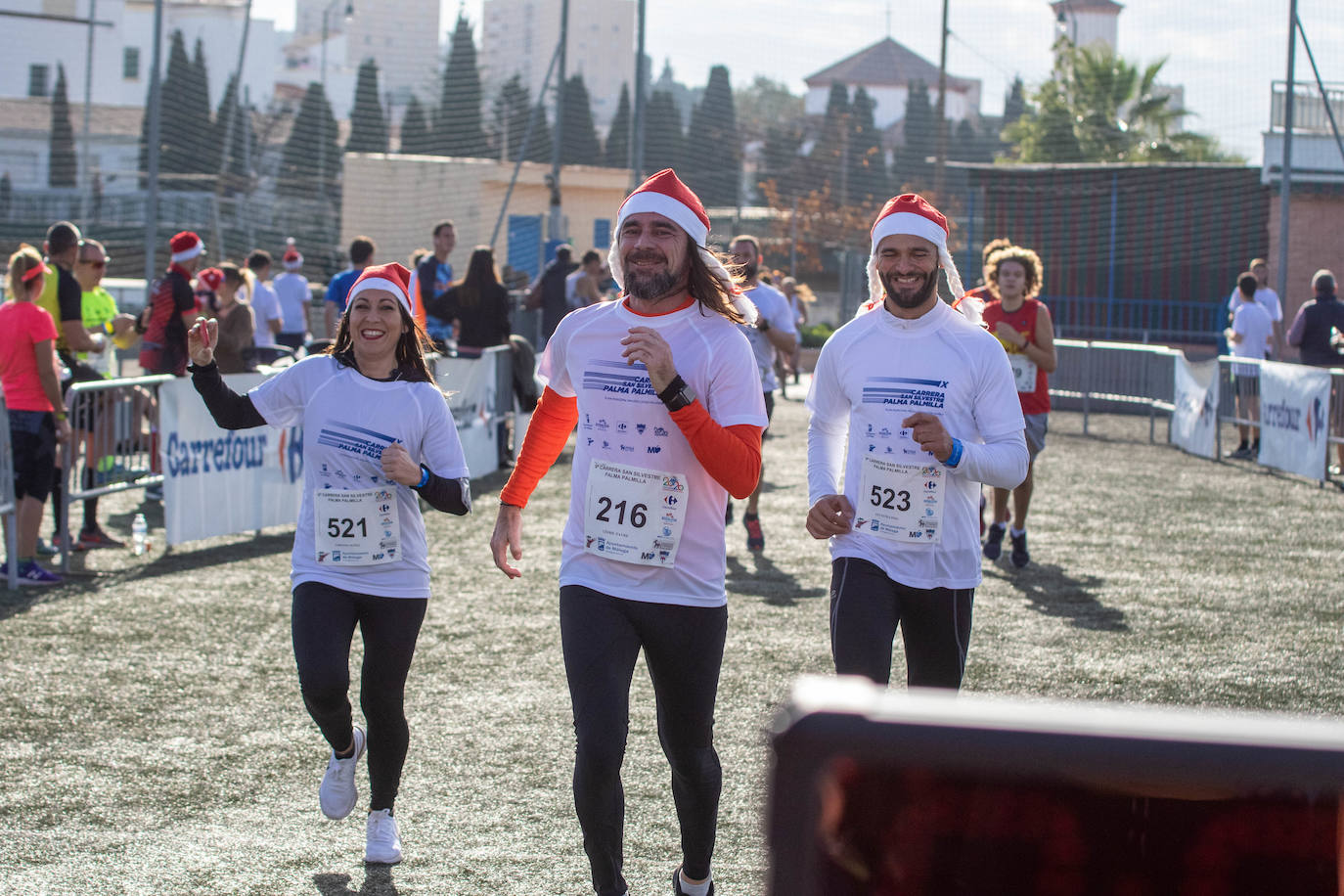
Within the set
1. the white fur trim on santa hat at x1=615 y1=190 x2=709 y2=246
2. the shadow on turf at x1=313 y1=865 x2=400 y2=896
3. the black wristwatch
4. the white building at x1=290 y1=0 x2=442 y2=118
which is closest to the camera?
the black wristwatch

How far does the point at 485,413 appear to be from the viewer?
14.3 meters

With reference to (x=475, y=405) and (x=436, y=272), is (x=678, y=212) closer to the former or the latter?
(x=475, y=405)

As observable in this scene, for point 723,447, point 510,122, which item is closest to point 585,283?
point 723,447

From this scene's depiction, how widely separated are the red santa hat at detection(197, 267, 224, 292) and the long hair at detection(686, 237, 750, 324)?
A: 823cm

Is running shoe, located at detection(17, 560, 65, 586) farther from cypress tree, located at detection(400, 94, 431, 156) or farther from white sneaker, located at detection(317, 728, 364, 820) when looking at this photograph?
cypress tree, located at detection(400, 94, 431, 156)

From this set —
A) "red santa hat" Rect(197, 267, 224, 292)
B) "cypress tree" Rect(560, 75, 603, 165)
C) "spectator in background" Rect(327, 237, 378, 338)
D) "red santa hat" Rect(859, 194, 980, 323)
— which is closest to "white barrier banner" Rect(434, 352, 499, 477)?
"spectator in background" Rect(327, 237, 378, 338)

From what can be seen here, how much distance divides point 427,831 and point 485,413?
9427 mm

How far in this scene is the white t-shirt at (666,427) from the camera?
4023 millimetres

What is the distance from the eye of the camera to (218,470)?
34.3ft

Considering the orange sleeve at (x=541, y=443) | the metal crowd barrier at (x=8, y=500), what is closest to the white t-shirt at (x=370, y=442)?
the orange sleeve at (x=541, y=443)

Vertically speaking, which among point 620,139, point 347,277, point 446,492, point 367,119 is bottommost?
point 446,492

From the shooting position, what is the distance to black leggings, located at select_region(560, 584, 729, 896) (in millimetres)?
3887

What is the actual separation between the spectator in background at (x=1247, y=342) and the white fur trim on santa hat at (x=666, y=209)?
551 inches

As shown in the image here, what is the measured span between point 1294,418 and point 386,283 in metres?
12.7
